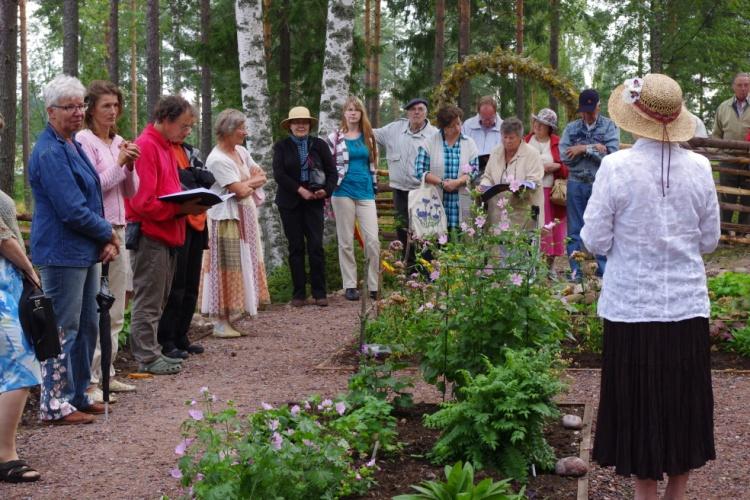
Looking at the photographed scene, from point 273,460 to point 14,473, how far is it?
1.71 m

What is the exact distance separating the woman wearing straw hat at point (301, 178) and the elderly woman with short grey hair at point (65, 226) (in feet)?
14.5

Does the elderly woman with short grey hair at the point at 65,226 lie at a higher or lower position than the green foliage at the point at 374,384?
higher

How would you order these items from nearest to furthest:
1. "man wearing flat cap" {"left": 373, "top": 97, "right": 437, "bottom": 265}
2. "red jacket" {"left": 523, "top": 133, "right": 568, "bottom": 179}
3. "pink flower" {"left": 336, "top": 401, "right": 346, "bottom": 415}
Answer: "pink flower" {"left": 336, "top": 401, "right": 346, "bottom": 415}
"man wearing flat cap" {"left": 373, "top": 97, "right": 437, "bottom": 265}
"red jacket" {"left": 523, "top": 133, "right": 568, "bottom": 179}

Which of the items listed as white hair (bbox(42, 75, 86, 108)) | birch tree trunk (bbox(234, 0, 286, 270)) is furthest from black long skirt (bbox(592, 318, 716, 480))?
birch tree trunk (bbox(234, 0, 286, 270))

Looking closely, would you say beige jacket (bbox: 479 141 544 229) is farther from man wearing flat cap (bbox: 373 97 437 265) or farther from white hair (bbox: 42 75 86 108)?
white hair (bbox: 42 75 86 108)

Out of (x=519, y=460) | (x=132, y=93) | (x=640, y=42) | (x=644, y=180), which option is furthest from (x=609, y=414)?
(x=132, y=93)

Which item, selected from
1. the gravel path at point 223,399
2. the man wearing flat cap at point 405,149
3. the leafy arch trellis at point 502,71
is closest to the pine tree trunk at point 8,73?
the gravel path at point 223,399

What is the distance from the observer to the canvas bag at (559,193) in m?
11.9

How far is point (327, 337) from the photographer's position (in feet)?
30.6

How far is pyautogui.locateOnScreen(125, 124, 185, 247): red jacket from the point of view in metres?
7.37

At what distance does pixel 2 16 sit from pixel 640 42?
24.1 metres

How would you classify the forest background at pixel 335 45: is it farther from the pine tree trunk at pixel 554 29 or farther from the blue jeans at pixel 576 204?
the blue jeans at pixel 576 204

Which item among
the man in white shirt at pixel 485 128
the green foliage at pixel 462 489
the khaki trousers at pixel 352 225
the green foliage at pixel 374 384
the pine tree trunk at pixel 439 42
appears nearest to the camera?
the green foliage at pixel 462 489

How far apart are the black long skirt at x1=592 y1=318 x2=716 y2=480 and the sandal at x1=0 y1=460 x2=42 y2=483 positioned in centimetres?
276
